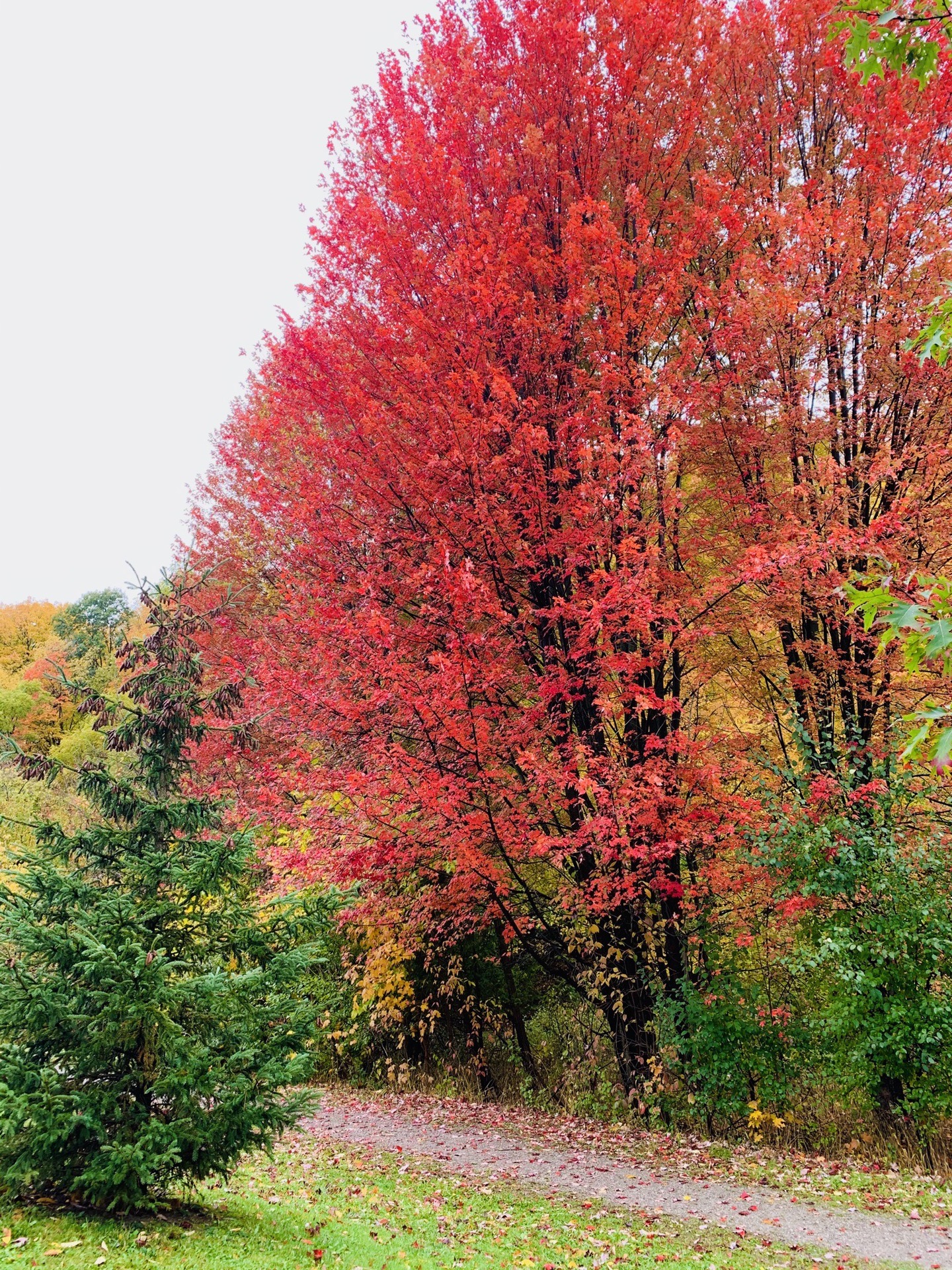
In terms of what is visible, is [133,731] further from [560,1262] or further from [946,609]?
[946,609]

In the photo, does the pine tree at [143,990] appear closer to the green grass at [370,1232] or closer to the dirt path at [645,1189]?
the green grass at [370,1232]

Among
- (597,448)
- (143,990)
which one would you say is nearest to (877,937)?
(597,448)

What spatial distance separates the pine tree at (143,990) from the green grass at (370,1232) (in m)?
0.30

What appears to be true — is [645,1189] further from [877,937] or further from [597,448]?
[597,448]

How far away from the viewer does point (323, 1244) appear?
5.79 m

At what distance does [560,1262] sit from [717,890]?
4204 millimetres

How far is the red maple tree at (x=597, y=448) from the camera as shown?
8602mm

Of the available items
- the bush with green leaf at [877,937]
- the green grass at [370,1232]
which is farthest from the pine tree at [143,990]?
the bush with green leaf at [877,937]

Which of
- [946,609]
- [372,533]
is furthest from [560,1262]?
[372,533]

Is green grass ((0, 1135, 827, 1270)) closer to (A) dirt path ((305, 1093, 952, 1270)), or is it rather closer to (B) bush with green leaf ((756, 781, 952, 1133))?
(A) dirt path ((305, 1093, 952, 1270))

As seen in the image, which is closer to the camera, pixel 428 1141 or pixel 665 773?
pixel 665 773

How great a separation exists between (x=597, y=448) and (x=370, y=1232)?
7.37 metres

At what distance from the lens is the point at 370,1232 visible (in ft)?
20.9

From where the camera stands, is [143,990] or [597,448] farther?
[597,448]
